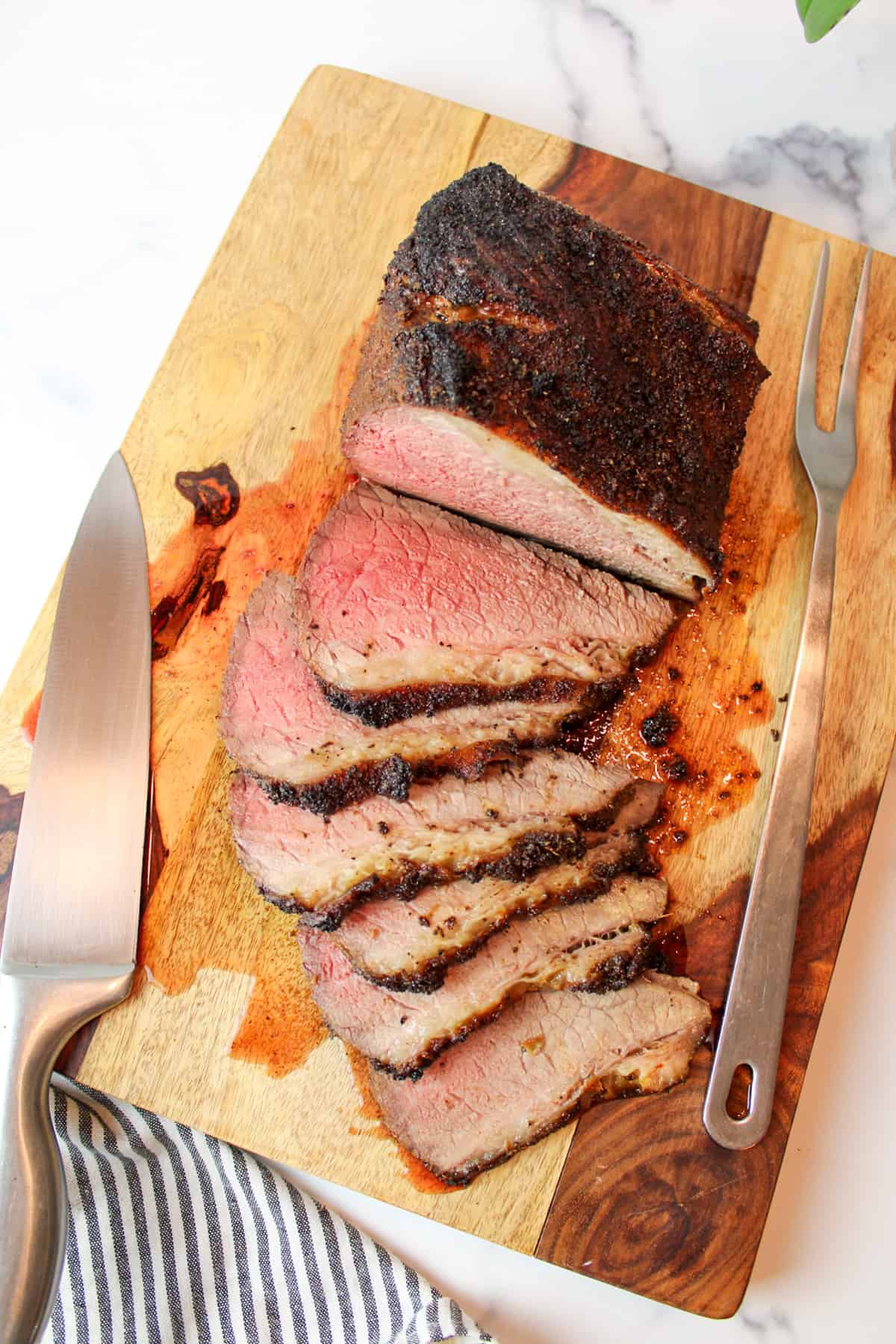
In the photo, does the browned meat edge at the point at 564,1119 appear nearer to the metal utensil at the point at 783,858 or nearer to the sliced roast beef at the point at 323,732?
the metal utensil at the point at 783,858

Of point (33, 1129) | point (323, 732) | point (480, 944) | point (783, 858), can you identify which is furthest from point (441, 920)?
point (33, 1129)

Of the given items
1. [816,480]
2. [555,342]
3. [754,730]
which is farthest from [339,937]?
[816,480]

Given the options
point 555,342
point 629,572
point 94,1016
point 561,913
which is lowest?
point 94,1016

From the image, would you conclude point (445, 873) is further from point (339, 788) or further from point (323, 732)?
point (323, 732)

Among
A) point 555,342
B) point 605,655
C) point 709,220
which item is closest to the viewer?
point 555,342

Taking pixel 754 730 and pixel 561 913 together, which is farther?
pixel 754 730

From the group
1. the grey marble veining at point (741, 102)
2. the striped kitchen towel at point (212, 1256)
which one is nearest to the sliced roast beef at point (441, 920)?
the striped kitchen towel at point (212, 1256)

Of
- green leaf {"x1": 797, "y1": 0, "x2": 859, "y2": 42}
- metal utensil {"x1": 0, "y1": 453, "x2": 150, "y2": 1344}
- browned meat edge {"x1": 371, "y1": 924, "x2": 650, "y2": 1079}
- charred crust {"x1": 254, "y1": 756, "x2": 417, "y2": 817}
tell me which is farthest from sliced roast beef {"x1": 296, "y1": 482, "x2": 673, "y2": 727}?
green leaf {"x1": 797, "y1": 0, "x2": 859, "y2": 42}

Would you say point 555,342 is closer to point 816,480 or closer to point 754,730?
point 816,480
